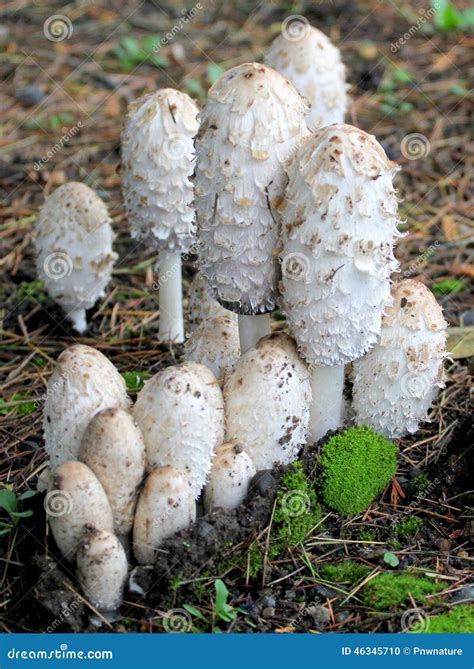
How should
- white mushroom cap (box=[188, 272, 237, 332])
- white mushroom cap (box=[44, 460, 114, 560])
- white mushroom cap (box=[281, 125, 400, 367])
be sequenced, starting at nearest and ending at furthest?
1. white mushroom cap (box=[44, 460, 114, 560])
2. white mushroom cap (box=[281, 125, 400, 367])
3. white mushroom cap (box=[188, 272, 237, 332])

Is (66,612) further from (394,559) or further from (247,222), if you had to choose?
(247,222)

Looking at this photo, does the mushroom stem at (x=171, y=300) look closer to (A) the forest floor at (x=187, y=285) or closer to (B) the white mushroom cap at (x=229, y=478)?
(A) the forest floor at (x=187, y=285)

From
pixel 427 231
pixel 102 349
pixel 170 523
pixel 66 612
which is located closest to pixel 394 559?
pixel 170 523

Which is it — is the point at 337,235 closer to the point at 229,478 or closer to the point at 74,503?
the point at 229,478

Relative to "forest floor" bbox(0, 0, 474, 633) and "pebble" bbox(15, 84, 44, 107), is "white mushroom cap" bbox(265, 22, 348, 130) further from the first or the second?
"pebble" bbox(15, 84, 44, 107)

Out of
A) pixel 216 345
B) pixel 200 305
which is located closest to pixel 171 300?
pixel 200 305

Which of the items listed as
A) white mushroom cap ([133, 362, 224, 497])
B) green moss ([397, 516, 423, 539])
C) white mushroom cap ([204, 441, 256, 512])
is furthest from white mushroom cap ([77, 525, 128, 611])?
green moss ([397, 516, 423, 539])
